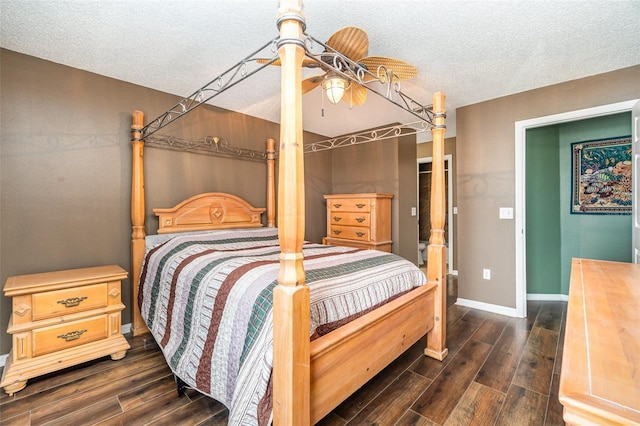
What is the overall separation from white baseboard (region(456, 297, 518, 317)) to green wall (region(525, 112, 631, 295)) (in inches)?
33.1

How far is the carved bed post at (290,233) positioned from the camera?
1.06 metres

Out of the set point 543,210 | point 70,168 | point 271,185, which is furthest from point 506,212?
point 70,168

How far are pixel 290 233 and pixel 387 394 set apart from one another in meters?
1.37

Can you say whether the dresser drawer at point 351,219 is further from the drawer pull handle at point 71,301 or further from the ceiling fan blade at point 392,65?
the drawer pull handle at point 71,301

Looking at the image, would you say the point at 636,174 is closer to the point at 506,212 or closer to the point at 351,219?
the point at 506,212

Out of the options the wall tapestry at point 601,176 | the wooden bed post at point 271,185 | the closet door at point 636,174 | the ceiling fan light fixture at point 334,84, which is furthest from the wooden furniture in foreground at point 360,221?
the closet door at point 636,174

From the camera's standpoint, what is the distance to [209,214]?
308 cm

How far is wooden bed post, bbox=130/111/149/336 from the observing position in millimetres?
2580

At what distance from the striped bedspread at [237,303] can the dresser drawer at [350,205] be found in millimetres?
1495

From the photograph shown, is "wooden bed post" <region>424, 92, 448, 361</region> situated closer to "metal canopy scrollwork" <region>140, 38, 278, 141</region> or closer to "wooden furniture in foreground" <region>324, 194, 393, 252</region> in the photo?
"metal canopy scrollwork" <region>140, 38, 278, 141</region>

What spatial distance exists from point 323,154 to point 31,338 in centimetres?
381

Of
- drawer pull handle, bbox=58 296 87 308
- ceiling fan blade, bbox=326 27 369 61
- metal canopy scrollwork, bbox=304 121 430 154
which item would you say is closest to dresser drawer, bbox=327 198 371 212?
metal canopy scrollwork, bbox=304 121 430 154

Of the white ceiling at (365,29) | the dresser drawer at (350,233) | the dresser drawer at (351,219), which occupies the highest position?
the white ceiling at (365,29)

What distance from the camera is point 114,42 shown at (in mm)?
2047
